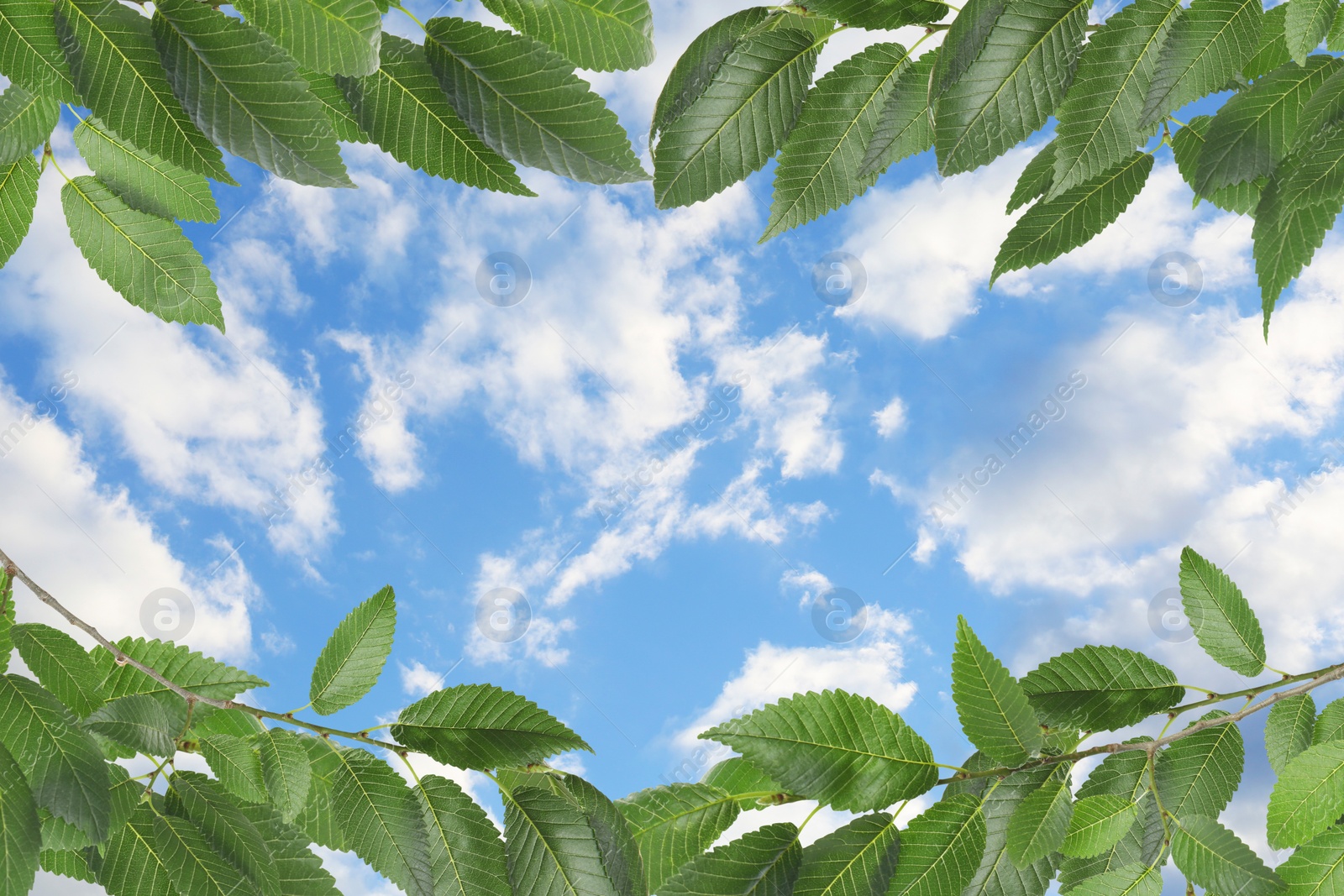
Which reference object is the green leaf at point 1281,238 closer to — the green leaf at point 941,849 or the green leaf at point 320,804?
the green leaf at point 941,849

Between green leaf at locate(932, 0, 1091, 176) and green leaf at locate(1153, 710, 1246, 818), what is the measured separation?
23.3 inches

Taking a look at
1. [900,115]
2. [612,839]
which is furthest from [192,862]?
[900,115]

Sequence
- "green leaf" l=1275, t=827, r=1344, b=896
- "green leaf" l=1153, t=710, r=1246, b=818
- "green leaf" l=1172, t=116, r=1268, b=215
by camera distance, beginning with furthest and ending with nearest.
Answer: "green leaf" l=1172, t=116, r=1268, b=215, "green leaf" l=1153, t=710, r=1246, b=818, "green leaf" l=1275, t=827, r=1344, b=896

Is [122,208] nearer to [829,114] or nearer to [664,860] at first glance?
[829,114]

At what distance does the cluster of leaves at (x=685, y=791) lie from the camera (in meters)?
0.74

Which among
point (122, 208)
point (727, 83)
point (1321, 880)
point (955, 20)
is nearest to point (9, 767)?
point (122, 208)

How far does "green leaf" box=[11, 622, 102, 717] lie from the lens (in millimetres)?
887

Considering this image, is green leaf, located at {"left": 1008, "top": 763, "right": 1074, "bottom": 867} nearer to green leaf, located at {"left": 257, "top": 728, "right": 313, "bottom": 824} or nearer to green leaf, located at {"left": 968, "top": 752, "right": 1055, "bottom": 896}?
green leaf, located at {"left": 968, "top": 752, "right": 1055, "bottom": 896}

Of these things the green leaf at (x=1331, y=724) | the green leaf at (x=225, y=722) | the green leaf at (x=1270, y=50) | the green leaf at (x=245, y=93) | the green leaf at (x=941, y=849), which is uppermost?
the green leaf at (x=1270, y=50)

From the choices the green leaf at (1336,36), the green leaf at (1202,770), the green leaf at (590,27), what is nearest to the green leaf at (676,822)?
the green leaf at (1202,770)

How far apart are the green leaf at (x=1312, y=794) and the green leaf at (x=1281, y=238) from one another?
1.26 ft

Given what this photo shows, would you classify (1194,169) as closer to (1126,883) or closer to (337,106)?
(1126,883)

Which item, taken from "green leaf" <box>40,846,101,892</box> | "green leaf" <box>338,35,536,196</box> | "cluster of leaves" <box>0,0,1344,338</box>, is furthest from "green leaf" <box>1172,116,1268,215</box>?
"green leaf" <box>40,846,101,892</box>

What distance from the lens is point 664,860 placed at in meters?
0.84
